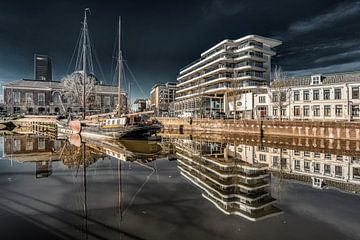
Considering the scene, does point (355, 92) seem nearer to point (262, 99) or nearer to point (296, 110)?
point (296, 110)

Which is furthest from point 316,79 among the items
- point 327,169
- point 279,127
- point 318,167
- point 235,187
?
point 235,187

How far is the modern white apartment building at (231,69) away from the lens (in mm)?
68875

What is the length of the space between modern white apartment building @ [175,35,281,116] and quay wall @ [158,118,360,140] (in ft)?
55.1

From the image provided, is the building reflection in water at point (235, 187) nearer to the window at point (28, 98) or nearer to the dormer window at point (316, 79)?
the dormer window at point (316, 79)

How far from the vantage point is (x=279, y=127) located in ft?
129

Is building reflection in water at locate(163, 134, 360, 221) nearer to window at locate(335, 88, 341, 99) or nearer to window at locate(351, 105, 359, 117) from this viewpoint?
window at locate(351, 105, 359, 117)

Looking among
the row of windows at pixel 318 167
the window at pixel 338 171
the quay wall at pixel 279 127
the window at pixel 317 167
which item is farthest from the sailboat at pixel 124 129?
the window at pixel 338 171

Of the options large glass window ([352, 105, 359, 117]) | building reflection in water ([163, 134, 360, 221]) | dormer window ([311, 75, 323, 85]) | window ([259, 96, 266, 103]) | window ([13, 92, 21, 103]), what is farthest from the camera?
window ([13, 92, 21, 103])

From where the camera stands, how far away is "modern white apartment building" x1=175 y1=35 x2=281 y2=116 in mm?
68875

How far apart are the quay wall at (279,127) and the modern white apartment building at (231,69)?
16.8m

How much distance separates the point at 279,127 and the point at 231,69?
35.9 metres

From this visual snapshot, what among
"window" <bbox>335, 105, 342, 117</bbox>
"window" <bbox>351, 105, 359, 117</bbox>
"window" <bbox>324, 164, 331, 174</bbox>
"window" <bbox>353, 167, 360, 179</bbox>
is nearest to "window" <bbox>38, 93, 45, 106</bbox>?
"window" <bbox>335, 105, 342, 117</bbox>

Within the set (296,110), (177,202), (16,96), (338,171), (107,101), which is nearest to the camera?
(177,202)

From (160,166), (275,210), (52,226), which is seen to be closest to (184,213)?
(275,210)
